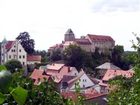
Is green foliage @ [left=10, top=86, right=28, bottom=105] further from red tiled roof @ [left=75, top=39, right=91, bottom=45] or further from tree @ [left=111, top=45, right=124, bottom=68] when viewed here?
red tiled roof @ [left=75, top=39, right=91, bottom=45]

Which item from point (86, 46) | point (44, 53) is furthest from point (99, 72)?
point (44, 53)

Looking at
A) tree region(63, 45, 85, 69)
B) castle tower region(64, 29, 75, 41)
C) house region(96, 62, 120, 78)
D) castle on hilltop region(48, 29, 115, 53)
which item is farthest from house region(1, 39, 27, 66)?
castle tower region(64, 29, 75, 41)

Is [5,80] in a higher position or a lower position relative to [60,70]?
higher

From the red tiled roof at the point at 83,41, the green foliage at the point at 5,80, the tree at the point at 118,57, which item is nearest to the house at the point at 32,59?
the red tiled roof at the point at 83,41

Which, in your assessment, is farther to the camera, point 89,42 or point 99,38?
point 99,38

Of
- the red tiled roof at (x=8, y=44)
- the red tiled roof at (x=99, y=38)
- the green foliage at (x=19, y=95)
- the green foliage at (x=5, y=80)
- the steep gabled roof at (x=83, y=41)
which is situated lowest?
the green foliage at (x=19, y=95)

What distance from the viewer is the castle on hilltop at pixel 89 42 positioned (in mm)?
75875

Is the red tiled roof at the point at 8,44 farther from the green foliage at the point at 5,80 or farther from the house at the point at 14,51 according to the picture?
the green foliage at the point at 5,80

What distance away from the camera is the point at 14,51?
213 ft

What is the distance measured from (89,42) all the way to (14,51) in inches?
704

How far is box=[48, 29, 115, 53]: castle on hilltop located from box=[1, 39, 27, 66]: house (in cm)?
1128

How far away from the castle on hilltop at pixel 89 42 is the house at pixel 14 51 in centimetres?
1128

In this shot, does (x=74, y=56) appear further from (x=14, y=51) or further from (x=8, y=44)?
(x=8, y=44)

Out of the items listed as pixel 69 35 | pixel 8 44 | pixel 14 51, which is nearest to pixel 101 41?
pixel 69 35
